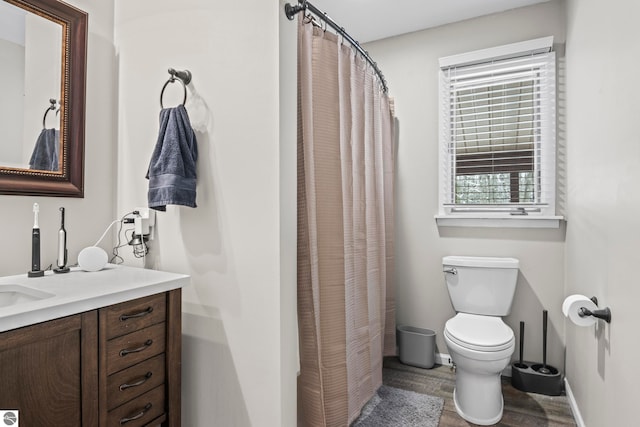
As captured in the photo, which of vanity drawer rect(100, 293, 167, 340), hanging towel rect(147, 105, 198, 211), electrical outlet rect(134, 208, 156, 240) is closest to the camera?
vanity drawer rect(100, 293, 167, 340)

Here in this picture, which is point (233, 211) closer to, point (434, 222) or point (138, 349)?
point (138, 349)

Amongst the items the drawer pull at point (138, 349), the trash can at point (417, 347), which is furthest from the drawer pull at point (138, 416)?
the trash can at point (417, 347)

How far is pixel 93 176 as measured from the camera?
175 centimetres

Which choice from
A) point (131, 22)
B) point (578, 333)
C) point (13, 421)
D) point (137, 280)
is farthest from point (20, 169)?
point (578, 333)

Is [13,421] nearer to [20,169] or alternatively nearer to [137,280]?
[137,280]

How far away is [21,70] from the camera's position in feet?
4.82

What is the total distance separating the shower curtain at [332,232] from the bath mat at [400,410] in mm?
78

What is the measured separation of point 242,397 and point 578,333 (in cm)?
186

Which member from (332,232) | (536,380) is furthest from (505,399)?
(332,232)

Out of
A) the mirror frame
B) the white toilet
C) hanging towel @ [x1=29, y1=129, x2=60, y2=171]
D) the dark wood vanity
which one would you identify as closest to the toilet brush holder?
the white toilet

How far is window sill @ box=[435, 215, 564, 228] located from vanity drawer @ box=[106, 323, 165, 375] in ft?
6.80

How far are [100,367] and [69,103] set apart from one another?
1220 millimetres

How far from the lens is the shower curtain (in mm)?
1562

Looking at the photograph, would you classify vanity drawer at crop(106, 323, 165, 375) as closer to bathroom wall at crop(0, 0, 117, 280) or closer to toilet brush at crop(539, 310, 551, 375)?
bathroom wall at crop(0, 0, 117, 280)
